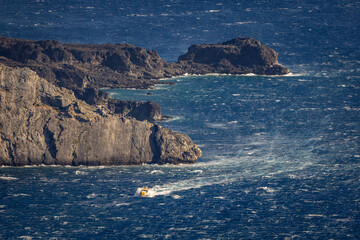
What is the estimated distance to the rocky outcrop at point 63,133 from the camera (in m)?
127

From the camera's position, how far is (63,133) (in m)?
128

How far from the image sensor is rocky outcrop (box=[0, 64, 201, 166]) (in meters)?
127

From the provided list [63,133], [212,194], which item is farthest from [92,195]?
[212,194]

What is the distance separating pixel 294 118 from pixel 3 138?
76.1m

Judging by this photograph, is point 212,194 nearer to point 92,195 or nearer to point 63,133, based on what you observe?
point 92,195

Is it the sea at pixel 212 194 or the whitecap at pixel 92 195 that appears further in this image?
the whitecap at pixel 92 195

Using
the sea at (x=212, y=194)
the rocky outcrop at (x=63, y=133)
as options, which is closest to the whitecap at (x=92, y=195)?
the sea at (x=212, y=194)

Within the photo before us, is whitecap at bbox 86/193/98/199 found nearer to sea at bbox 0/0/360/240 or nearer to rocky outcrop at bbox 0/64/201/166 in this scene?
sea at bbox 0/0/360/240

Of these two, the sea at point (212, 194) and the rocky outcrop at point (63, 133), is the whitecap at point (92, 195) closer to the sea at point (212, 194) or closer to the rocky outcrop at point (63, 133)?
the sea at point (212, 194)

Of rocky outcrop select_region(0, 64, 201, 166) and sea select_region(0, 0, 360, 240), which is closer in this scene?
sea select_region(0, 0, 360, 240)

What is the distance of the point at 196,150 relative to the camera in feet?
448

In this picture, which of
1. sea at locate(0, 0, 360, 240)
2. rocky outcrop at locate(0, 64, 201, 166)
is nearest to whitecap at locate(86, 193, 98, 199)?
sea at locate(0, 0, 360, 240)

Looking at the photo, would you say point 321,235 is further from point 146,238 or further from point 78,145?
point 78,145

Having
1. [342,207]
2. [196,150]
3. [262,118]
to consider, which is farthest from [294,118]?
[342,207]
